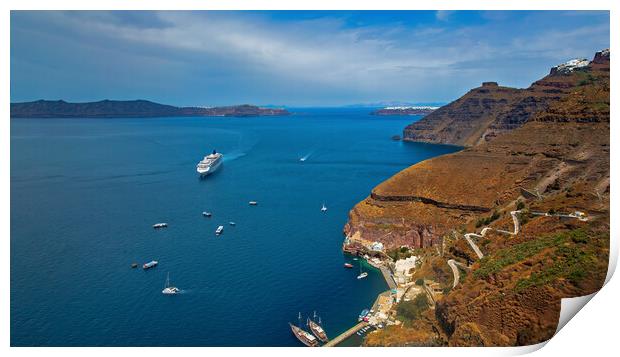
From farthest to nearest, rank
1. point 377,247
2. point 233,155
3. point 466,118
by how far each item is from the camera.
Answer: point 466,118
point 233,155
point 377,247

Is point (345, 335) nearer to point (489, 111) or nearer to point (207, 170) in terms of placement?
point (207, 170)

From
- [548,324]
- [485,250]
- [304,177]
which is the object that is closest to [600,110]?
[485,250]

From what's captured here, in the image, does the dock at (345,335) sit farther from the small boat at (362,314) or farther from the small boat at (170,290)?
the small boat at (170,290)

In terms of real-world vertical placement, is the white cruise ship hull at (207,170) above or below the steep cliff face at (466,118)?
below

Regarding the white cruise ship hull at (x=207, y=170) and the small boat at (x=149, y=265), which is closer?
the small boat at (x=149, y=265)

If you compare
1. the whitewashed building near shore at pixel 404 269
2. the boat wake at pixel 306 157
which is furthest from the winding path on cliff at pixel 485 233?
the boat wake at pixel 306 157

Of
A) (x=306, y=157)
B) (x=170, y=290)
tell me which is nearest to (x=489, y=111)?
(x=306, y=157)

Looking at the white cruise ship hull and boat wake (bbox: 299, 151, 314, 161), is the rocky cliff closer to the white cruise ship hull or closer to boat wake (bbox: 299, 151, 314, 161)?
the white cruise ship hull
